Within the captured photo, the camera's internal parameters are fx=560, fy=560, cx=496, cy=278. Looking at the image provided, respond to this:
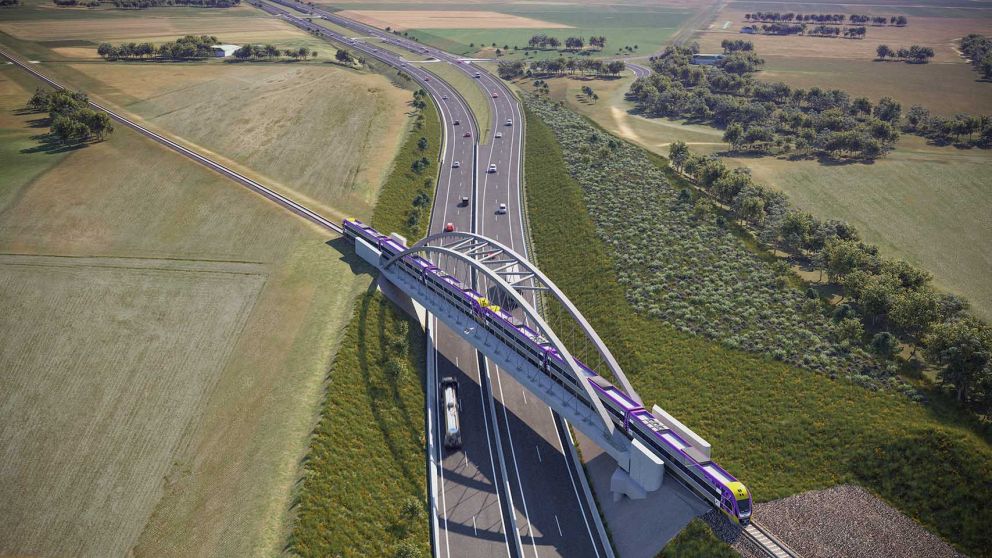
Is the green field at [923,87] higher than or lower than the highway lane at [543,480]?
higher

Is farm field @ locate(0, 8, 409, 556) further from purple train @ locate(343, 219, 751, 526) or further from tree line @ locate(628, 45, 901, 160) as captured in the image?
tree line @ locate(628, 45, 901, 160)

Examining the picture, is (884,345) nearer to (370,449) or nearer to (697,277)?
(697,277)

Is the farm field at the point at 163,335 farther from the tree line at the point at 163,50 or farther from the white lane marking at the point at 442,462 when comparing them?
the tree line at the point at 163,50

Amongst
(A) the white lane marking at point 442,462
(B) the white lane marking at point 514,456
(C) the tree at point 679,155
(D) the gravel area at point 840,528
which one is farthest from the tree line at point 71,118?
(D) the gravel area at point 840,528

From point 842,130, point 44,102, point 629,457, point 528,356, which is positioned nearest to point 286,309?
point 528,356

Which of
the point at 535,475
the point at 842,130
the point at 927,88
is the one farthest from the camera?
the point at 927,88

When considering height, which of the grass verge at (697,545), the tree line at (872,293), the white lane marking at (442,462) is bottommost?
the white lane marking at (442,462)

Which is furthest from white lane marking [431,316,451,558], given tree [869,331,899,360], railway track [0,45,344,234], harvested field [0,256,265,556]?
tree [869,331,899,360]

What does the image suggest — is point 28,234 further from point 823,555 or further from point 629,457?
point 823,555
